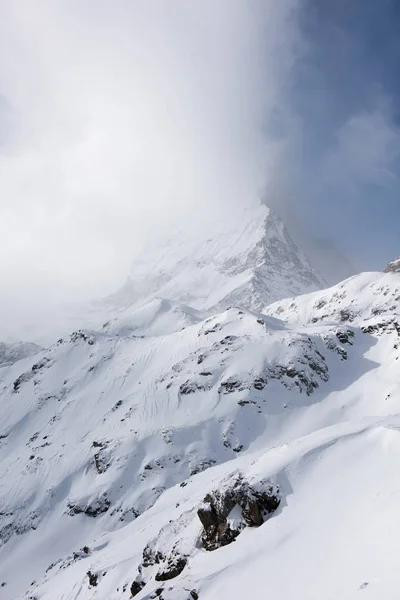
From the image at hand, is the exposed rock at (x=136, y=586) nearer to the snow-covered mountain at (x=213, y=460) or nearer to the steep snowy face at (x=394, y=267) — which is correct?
the snow-covered mountain at (x=213, y=460)

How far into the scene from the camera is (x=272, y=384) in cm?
8725

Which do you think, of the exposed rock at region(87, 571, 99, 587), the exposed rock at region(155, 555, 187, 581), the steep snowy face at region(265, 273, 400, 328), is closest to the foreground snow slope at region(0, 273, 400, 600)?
the exposed rock at region(87, 571, 99, 587)

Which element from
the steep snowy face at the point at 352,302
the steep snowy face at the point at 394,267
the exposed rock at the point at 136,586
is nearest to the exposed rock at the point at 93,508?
the exposed rock at the point at 136,586

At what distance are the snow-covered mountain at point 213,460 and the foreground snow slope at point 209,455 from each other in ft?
0.58

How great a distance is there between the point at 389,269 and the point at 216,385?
4283 inches

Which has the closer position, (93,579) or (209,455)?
(93,579)

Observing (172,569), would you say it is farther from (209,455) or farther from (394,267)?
(394,267)

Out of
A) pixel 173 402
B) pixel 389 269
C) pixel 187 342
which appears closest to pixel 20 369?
pixel 187 342

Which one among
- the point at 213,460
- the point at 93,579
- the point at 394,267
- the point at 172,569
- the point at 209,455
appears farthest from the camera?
the point at 394,267

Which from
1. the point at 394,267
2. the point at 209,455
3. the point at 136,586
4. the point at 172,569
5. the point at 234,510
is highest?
Answer: the point at 394,267

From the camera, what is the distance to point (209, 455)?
75188mm

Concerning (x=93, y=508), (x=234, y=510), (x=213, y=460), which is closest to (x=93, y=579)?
(x=234, y=510)

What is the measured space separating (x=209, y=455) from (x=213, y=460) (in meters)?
1.23

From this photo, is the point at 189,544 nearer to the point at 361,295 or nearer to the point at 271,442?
the point at 271,442
